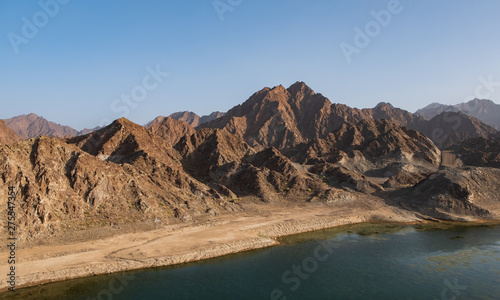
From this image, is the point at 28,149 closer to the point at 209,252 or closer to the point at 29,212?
the point at 29,212

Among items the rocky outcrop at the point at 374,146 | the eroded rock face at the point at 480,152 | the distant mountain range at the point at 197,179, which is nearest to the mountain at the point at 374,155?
the rocky outcrop at the point at 374,146

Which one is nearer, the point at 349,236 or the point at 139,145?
the point at 349,236

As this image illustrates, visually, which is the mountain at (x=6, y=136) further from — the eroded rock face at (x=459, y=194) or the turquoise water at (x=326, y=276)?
the eroded rock face at (x=459, y=194)

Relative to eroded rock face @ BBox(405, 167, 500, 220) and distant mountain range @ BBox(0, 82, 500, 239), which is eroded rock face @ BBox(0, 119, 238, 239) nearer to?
distant mountain range @ BBox(0, 82, 500, 239)

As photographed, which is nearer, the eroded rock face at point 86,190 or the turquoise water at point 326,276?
the turquoise water at point 326,276

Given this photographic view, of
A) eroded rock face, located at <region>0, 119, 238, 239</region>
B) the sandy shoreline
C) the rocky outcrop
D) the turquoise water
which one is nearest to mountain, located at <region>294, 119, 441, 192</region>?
the rocky outcrop

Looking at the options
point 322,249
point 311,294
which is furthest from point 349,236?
point 311,294
